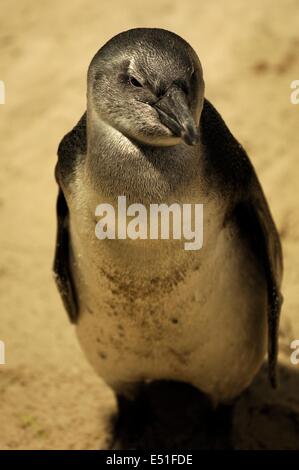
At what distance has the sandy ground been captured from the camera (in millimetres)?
3283

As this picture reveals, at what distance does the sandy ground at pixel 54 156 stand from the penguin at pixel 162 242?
454 mm

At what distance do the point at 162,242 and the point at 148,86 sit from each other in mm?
478

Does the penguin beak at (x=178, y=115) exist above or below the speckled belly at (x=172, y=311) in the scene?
above

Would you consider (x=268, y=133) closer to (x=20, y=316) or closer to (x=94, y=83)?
(x=20, y=316)

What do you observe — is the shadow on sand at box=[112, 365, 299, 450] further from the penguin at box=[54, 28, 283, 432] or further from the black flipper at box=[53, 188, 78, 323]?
the black flipper at box=[53, 188, 78, 323]

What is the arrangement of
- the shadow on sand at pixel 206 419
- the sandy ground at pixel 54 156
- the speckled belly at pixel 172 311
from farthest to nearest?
the sandy ground at pixel 54 156 → the shadow on sand at pixel 206 419 → the speckled belly at pixel 172 311

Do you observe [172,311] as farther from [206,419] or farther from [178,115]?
[206,419]

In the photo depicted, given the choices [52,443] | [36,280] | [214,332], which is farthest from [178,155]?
[36,280]

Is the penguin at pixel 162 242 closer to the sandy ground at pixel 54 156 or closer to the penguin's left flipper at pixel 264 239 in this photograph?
the penguin's left flipper at pixel 264 239

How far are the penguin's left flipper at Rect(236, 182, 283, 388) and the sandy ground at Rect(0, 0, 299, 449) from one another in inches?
31.8

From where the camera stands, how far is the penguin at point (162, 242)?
2004mm

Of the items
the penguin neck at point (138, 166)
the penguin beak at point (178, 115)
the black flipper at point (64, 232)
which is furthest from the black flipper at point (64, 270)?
the penguin beak at point (178, 115)

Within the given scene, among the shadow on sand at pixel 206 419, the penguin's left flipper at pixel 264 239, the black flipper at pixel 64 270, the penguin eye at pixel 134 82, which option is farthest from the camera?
the shadow on sand at pixel 206 419

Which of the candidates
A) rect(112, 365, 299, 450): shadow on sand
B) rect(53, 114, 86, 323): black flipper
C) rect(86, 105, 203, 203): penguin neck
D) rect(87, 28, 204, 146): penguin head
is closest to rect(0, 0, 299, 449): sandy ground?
rect(112, 365, 299, 450): shadow on sand
